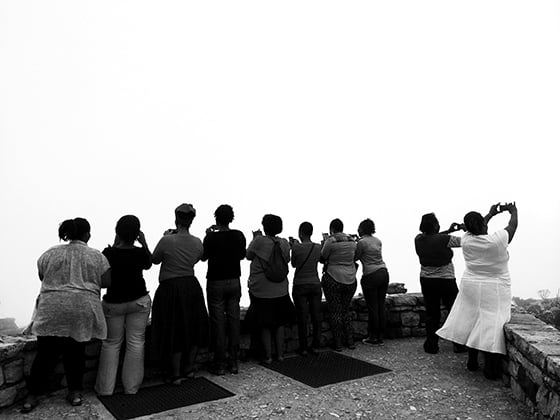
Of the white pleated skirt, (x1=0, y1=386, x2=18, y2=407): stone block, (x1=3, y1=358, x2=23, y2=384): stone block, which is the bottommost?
(x1=0, y1=386, x2=18, y2=407): stone block

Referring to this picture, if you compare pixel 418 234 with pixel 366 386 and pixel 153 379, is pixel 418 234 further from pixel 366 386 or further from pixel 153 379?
pixel 153 379

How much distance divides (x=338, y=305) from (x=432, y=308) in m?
1.23

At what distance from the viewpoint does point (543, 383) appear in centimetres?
375

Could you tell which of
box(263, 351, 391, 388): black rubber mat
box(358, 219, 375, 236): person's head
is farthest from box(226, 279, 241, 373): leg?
Answer: box(358, 219, 375, 236): person's head

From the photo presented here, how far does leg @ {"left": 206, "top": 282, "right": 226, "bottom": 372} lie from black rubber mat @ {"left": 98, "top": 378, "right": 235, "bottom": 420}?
35 cm

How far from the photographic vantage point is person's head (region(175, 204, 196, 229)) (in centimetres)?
502

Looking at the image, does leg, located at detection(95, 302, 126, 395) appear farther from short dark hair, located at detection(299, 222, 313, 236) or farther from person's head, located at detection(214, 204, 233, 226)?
short dark hair, located at detection(299, 222, 313, 236)

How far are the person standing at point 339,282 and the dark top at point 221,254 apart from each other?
5.25 ft

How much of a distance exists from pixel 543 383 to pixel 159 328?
3.53 meters

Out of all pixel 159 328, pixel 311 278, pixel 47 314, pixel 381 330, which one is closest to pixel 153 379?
pixel 159 328

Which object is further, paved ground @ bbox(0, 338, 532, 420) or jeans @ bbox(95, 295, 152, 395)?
jeans @ bbox(95, 295, 152, 395)

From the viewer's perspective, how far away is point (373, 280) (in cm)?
653

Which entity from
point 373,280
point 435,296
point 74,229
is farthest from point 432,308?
point 74,229

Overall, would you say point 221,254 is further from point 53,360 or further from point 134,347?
point 53,360
